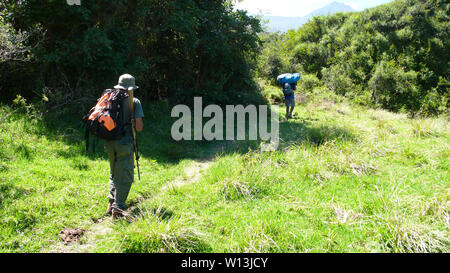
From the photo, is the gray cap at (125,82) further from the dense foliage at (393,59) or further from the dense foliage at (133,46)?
the dense foliage at (393,59)

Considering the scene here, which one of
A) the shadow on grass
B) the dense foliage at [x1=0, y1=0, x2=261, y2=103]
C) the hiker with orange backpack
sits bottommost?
the shadow on grass

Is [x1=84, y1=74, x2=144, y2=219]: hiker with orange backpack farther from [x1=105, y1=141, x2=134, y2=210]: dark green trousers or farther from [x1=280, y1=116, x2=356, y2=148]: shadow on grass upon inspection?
[x1=280, y1=116, x2=356, y2=148]: shadow on grass

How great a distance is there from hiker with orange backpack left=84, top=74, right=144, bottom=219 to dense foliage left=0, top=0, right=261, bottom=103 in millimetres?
4062

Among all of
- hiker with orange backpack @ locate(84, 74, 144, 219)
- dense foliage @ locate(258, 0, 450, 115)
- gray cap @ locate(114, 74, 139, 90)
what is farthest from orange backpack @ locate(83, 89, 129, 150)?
dense foliage @ locate(258, 0, 450, 115)

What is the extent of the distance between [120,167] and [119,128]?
0.54 meters

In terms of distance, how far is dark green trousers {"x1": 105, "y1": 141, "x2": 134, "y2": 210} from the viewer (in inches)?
162

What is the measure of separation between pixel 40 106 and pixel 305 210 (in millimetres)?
6348

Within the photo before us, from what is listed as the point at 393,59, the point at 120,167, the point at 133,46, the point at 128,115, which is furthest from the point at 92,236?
the point at 393,59

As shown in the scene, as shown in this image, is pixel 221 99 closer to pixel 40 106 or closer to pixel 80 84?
pixel 80 84

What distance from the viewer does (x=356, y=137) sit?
762 centimetres

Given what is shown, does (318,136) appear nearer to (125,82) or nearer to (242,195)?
(242,195)

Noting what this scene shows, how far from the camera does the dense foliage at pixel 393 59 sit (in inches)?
723

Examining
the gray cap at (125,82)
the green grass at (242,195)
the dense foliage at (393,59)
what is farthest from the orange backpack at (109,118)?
the dense foliage at (393,59)

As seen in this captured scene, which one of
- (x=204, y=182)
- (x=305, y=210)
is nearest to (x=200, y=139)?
(x=204, y=182)
